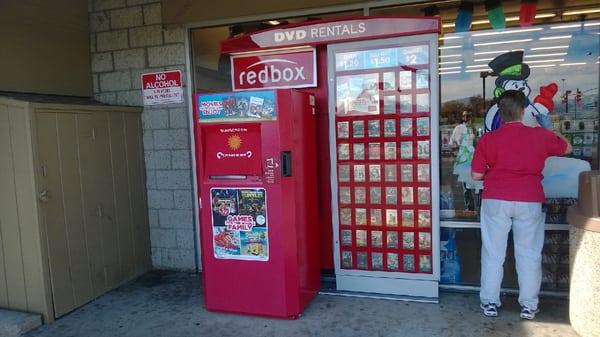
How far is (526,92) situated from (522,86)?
0.06 meters

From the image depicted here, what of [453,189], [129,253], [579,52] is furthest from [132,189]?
[579,52]

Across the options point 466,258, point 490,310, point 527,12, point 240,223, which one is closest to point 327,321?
point 240,223

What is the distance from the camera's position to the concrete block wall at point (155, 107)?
4.61m

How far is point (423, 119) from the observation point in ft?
12.0

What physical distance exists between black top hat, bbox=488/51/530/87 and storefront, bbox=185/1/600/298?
0.02m

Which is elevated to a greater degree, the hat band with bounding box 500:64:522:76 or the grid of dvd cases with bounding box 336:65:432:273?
the hat band with bounding box 500:64:522:76

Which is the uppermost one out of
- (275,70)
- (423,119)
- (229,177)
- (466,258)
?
(275,70)

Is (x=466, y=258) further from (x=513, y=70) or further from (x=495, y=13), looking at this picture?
(x=495, y=13)

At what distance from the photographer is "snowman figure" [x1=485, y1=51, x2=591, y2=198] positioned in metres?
3.66

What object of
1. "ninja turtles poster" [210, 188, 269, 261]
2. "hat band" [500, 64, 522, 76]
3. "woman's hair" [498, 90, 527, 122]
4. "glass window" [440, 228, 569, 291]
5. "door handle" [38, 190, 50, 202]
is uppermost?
"hat band" [500, 64, 522, 76]

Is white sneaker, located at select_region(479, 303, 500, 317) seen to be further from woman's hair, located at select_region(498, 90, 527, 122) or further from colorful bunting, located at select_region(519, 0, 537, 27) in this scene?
colorful bunting, located at select_region(519, 0, 537, 27)

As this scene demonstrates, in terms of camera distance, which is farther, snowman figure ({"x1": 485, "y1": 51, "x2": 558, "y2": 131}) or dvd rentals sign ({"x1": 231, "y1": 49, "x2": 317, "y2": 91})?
dvd rentals sign ({"x1": 231, "y1": 49, "x2": 317, "y2": 91})

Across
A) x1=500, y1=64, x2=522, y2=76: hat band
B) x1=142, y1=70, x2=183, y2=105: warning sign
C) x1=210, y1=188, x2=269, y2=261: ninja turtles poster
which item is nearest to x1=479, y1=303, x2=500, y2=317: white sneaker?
x1=210, y1=188, x2=269, y2=261: ninja turtles poster

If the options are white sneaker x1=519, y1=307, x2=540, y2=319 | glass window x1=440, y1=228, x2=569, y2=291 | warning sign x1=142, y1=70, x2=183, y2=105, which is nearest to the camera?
white sneaker x1=519, y1=307, x2=540, y2=319
